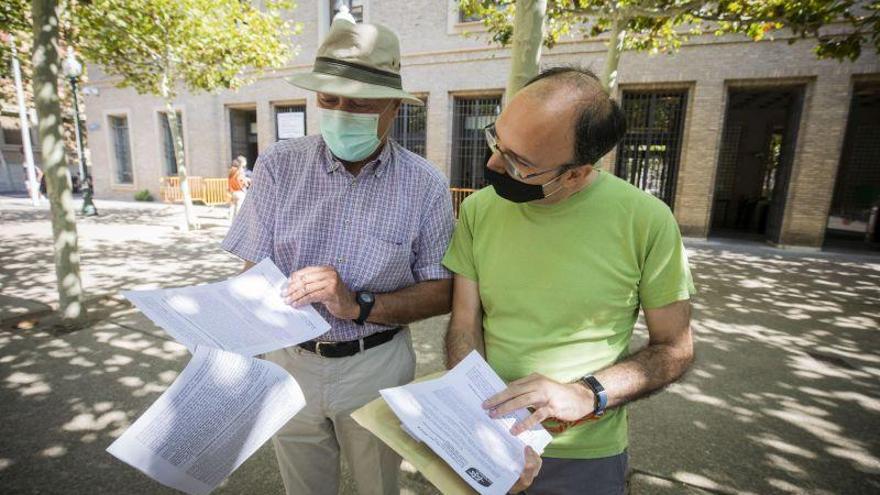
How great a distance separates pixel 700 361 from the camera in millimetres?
4309

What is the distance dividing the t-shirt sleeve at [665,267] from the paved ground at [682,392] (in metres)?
1.85

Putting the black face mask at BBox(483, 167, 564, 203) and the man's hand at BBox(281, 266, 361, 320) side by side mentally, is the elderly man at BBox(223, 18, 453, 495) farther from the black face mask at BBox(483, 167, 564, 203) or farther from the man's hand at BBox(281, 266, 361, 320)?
the black face mask at BBox(483, 167, 564, 203)

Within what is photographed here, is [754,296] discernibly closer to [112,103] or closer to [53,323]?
[53,323]

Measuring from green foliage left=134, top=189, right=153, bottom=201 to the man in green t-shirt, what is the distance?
70.1ft

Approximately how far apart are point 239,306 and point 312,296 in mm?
229

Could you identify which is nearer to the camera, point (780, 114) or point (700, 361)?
point (700, 361)

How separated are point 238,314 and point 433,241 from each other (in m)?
0.73

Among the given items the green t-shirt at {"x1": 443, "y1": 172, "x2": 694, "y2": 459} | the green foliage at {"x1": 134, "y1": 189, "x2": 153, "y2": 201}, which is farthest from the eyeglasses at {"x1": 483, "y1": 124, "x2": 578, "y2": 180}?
the green foliage at {"x1": 134, "y1": 189, "x2": 153, "y2": 201}

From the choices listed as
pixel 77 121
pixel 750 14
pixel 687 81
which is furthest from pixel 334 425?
pixel 77 121

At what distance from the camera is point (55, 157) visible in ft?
14.7

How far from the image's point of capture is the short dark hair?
1276 mm

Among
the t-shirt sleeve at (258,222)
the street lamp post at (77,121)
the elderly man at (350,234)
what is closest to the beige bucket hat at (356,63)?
the elderly man at (350,234)

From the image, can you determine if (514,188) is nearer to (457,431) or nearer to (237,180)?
(457,431)

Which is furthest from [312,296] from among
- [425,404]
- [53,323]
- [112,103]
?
[112,103]
